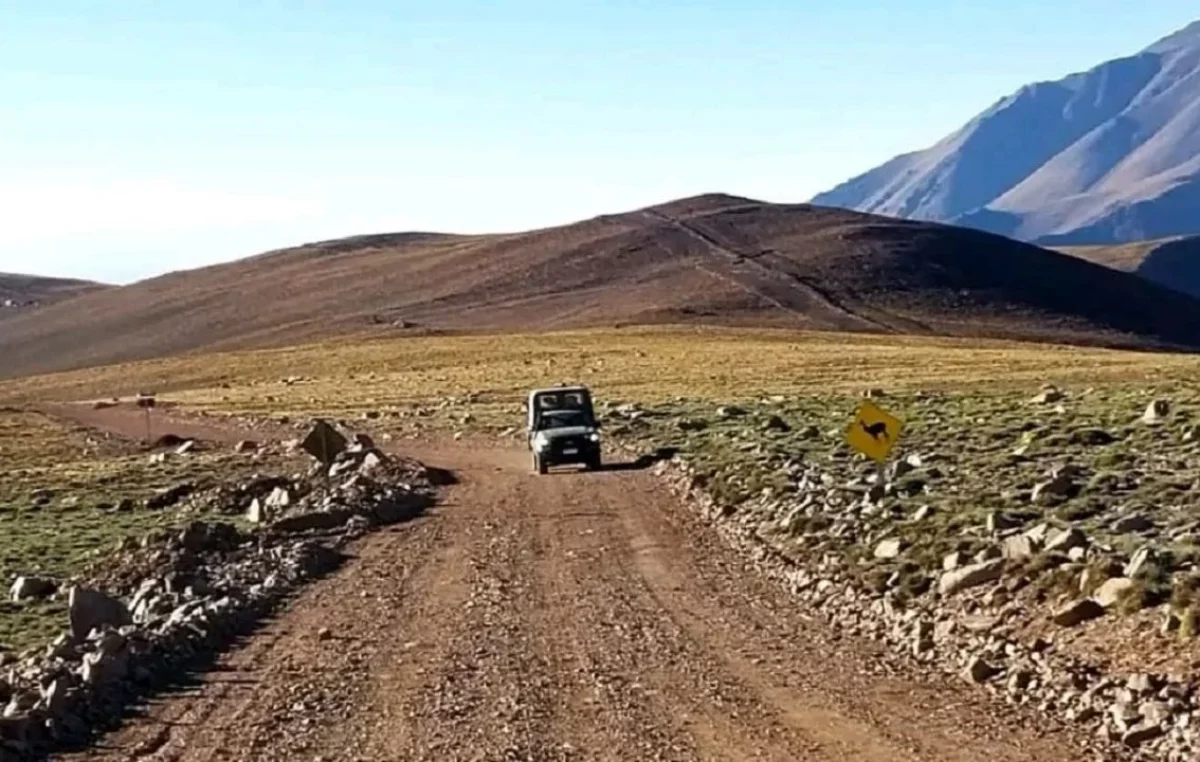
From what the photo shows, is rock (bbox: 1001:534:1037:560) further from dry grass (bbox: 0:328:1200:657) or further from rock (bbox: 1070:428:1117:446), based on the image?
rock (bbox: 1070:428:1117:446)

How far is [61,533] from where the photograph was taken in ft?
104

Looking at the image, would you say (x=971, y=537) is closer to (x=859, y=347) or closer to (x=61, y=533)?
(x=61, y=533)

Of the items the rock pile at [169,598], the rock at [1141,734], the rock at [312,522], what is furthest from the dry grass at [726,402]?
the rock at [1141,734]

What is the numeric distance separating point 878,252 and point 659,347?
88.0 metres

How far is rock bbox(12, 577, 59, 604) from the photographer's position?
76.8ft

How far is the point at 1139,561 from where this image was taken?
1584cm

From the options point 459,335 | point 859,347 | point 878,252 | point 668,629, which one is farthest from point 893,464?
point 878,252

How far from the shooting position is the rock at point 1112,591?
50.5ft

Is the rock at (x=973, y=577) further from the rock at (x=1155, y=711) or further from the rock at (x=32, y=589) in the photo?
the rock at (x=32, y=589)

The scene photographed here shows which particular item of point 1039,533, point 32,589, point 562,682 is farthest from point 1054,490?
→ point 32,589

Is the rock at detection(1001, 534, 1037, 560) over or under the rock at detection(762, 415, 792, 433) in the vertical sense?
over

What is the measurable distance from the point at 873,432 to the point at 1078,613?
9639 millimetres

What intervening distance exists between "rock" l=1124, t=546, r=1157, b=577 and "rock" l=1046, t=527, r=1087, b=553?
1.34 metres

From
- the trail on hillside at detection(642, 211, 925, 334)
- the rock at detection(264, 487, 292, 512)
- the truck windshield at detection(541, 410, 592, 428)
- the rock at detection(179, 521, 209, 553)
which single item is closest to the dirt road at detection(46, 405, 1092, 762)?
the rock at detection(179, 521, 209, 553)
